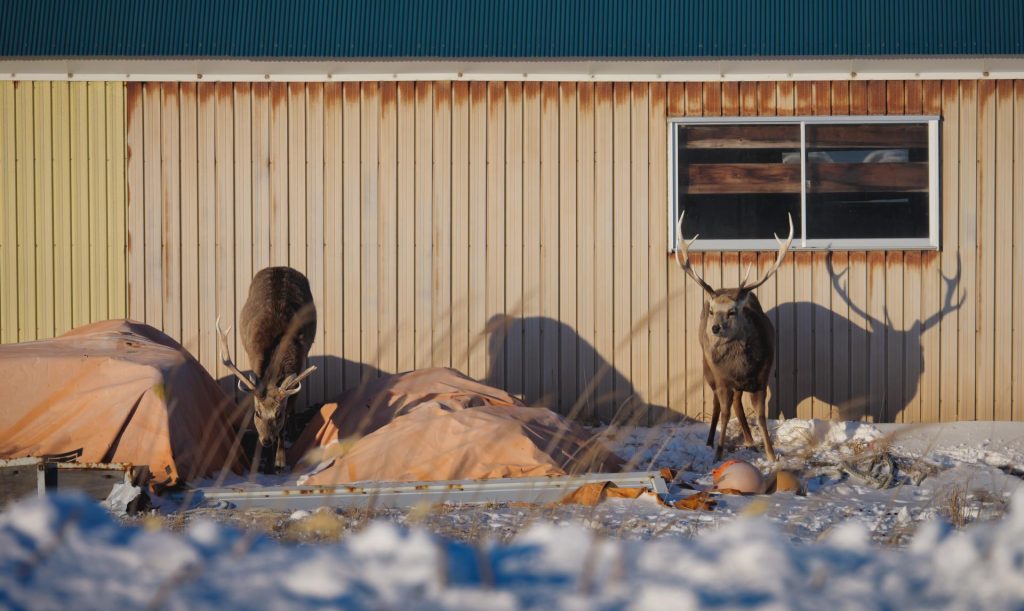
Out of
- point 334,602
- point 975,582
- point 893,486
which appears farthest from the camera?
point 893,486

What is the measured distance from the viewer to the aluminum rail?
607cm

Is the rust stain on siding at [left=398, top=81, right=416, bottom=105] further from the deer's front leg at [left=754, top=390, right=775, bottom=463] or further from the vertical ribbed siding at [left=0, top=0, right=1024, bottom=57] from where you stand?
the deer's front leg at [left=754, top=390, right=775, bottom=463]

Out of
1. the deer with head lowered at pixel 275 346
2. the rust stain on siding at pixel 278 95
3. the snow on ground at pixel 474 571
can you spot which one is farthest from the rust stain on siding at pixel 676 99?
the snow on ground at pixel 474 571

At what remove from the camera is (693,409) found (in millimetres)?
10250

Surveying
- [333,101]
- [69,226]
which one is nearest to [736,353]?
[333,101]

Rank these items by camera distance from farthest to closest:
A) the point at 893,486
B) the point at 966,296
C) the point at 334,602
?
1. the point at 966,296
2. the point at 893,486
3. the point at 334,602

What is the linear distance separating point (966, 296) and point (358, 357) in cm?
605

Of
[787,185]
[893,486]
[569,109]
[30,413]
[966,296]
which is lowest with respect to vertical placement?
[893,486]

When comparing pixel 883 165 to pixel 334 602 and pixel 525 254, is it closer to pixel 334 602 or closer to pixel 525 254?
pixel 525 254

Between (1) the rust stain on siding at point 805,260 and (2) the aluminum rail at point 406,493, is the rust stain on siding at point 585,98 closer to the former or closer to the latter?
(1) the rust stain on siding at point 805,260

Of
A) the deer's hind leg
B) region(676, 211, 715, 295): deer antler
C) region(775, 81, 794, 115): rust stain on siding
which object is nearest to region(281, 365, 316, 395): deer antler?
region(676, 211, 715, 295): deer antler

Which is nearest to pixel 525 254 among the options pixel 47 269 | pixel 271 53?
pixel 271 53

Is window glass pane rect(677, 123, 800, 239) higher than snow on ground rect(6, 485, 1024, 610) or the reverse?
higher

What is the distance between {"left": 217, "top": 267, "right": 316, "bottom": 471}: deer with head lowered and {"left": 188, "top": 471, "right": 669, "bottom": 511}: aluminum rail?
2.40 metres
